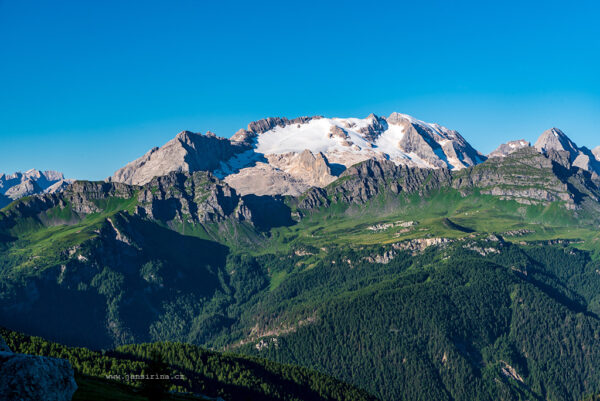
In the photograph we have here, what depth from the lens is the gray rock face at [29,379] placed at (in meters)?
39.3

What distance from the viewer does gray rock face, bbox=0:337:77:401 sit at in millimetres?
39281

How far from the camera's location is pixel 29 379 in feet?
132

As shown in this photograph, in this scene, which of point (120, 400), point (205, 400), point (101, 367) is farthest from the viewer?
point (101, 367)

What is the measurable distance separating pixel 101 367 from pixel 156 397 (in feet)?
340

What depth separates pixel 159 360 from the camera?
347ft

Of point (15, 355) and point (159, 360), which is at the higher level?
point (15, 355)

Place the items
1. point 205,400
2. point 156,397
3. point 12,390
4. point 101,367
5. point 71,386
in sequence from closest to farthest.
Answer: point 12,390, point 71,386, point 156,397, point 205,400, point 101,367

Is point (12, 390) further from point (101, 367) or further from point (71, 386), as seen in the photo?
point (101, 367)

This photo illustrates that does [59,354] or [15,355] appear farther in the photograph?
[59,354]

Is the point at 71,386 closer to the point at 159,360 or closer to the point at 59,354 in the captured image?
the point at 159,360

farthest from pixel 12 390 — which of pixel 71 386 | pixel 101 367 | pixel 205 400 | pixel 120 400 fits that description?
pixel 101 367

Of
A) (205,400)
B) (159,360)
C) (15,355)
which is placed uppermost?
(15,355)

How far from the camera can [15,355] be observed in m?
40.4

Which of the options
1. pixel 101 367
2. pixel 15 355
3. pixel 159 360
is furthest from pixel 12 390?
pixel 101 367
